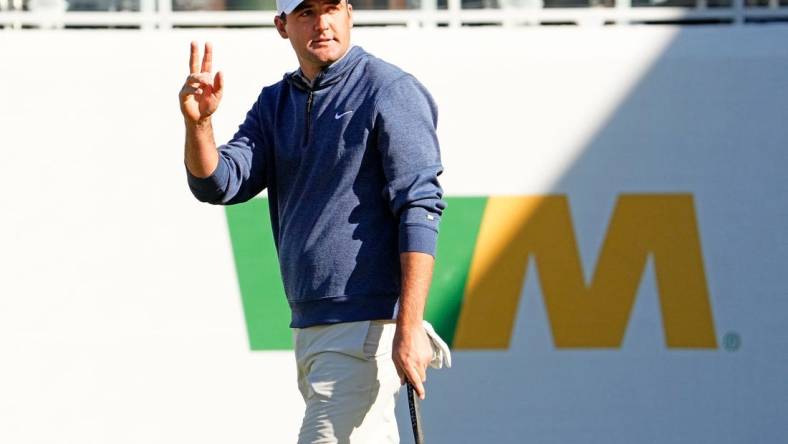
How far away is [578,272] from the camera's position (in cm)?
584

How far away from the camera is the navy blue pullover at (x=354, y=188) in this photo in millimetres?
3521

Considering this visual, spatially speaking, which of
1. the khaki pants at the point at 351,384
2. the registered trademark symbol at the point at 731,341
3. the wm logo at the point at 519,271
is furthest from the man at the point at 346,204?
the registered trademark symbol at the point at 731,341

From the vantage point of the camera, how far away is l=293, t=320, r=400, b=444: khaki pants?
11.6 feet

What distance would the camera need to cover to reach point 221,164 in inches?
142

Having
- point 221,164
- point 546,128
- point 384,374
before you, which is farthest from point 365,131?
point 546,128

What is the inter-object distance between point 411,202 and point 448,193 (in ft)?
7.64

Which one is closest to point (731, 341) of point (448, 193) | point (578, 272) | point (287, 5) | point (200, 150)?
point (578, 272)

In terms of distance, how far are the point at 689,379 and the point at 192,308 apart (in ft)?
7.00

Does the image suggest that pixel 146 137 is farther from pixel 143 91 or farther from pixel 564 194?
pixel 564 194

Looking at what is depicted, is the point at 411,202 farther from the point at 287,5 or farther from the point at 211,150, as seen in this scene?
the point at 287,5

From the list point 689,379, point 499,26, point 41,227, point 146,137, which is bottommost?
point 689,379

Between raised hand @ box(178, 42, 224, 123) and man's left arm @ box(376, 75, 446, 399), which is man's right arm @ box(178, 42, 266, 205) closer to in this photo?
raised hand @ box(178, 42, 224, 123)

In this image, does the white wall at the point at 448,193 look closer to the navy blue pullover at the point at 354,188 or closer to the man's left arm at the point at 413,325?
the navy blue pullover at the point at 354,188

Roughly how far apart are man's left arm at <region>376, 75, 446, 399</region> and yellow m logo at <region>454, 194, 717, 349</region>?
226 centimetres
